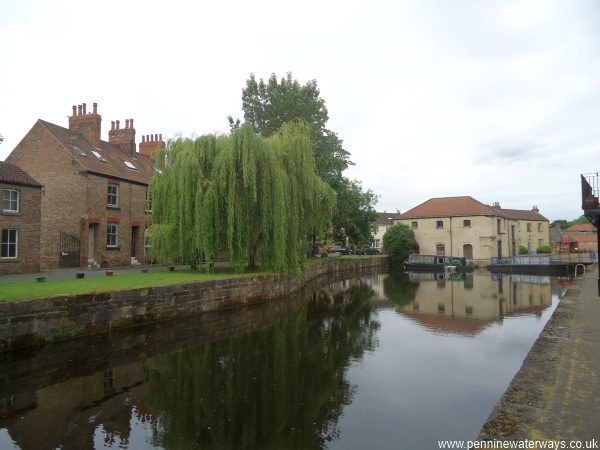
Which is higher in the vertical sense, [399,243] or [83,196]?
[83,196]

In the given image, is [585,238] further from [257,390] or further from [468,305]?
[257,390]

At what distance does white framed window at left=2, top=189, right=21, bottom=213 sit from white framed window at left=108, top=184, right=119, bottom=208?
5837mm

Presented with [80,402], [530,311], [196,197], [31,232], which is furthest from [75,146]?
[530,311]

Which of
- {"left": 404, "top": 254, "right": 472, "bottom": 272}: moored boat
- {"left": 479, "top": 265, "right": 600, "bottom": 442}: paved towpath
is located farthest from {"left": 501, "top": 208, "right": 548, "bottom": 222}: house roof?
{"left": 479, "top": 265, "right": 600, "bottom": 442}: paved towpath

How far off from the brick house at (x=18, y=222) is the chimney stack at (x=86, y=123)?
752 centimetres

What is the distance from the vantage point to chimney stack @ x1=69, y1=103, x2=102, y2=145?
26.6m

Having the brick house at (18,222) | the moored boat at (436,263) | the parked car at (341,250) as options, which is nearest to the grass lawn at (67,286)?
the brick house at (18,222)

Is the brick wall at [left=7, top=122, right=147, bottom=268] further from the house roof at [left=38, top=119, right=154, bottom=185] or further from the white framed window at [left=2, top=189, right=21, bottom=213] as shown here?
the white framed window at [left=2, top=189, right=21, bottom=213]

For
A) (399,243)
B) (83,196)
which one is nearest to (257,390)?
(83,196)

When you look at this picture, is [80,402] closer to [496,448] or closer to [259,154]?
[496,448]

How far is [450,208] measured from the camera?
49531 mm

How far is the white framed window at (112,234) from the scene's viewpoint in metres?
23.9

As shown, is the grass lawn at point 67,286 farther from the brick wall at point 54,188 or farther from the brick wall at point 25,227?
the brick wall at point 54,188

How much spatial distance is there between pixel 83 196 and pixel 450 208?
1574 inches
